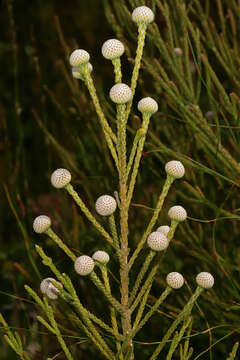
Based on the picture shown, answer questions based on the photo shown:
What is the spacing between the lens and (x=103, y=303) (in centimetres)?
119

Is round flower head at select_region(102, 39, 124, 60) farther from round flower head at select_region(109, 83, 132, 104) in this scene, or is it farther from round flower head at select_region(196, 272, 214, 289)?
round flower head at select_region(196, 272, 214, 289)

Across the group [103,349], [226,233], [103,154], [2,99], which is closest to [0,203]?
[2,99]

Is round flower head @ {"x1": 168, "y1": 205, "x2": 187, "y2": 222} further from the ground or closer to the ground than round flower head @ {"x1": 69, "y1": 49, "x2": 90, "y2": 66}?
A: closer to the ground

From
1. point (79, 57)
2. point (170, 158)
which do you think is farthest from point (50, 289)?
point (170, 158)

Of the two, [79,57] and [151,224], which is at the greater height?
[79,57]

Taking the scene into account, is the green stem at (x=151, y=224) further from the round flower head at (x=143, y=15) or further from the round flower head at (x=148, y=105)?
the round flower head at (x=143, y=15)

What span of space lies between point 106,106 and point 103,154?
15 centimetres

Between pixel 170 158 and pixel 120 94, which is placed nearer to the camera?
pixel 120 94

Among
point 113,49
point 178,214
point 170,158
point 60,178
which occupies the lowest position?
point 170,158

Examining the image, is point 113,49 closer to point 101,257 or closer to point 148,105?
point 148,105

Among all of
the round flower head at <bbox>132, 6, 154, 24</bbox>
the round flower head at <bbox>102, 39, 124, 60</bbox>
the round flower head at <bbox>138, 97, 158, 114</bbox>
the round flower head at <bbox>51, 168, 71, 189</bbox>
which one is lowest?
the round flower head at <bbox>51, 168, 71, 189</bbox>

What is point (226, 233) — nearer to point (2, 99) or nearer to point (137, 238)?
point (137, 238)

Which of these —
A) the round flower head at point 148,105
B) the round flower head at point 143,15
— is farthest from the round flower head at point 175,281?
the round flower head at point 143,15

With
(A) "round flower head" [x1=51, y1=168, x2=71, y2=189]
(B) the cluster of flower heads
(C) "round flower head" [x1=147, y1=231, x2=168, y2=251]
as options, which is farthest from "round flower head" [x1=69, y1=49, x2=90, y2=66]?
(C) "round flower head" [x1=147, y1=231, x2=168, y2=251]
